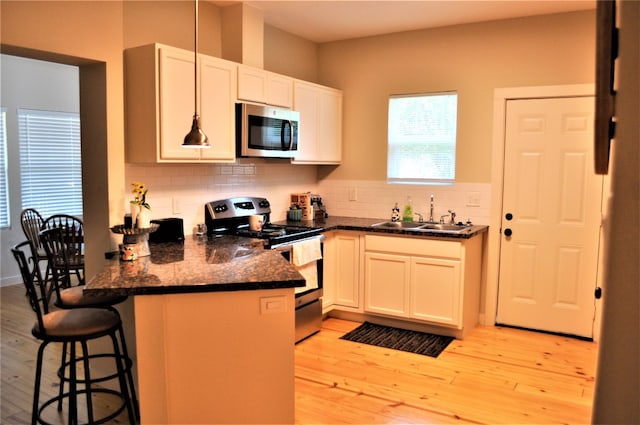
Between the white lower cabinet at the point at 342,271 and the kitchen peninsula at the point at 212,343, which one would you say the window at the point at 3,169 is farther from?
the kitchen peninsula at the point at 212,343

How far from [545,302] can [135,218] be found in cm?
346

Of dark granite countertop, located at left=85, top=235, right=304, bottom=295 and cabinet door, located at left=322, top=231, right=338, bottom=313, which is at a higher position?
dark granite countertop, located at left=85, top=235, right=304, bottom=295

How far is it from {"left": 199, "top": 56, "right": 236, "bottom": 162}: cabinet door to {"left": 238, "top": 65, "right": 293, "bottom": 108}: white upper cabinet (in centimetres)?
10

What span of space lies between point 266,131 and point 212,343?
2123mm

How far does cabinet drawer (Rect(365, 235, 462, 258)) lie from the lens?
417 cm

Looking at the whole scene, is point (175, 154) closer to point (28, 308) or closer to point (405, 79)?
point (405, 79)

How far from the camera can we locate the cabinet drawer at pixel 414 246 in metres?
4.17

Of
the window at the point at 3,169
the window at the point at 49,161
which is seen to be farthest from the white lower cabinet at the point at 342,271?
the window at the point at 3,169

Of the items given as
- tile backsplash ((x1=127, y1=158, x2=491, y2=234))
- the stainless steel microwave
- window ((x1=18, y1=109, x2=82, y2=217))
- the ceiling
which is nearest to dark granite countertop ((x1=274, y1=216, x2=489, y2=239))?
tile backsplash ((x1=127, y1=158, x2=491, y2=234))

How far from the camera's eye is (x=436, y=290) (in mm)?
4270

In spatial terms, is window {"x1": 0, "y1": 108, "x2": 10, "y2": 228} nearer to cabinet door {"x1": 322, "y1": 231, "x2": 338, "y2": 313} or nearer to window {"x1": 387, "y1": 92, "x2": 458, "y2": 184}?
cabinet door {"x1": 322, "y1": 231, "x2": 338, "y2": 313}

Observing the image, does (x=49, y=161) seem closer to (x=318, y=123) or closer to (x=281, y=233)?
(x=318, y=123)

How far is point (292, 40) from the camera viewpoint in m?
5.02

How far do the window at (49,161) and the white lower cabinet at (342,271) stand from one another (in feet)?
11.5
